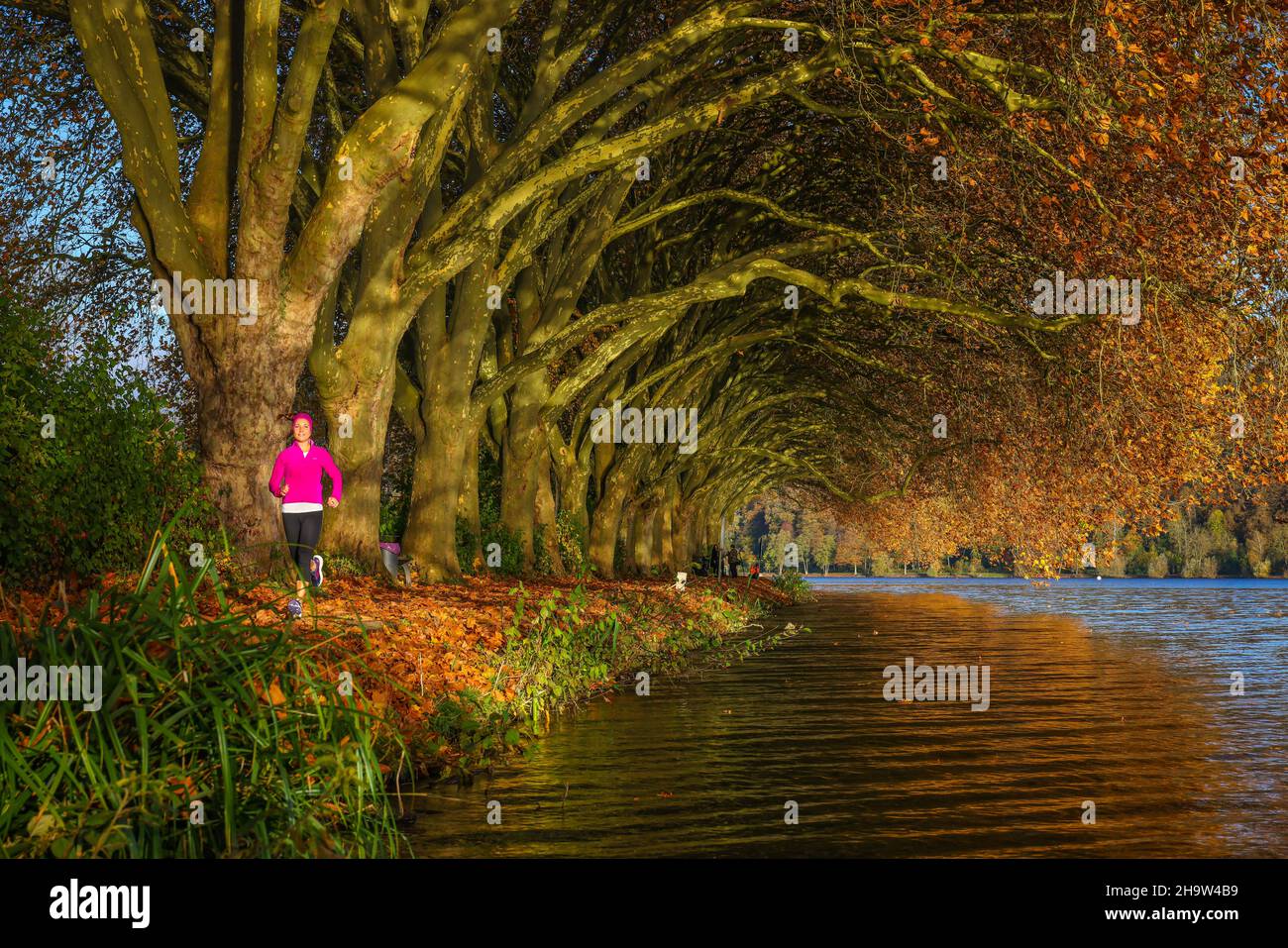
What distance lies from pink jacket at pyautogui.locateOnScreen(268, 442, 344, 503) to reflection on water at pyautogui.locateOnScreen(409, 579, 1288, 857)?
3460 millimetres

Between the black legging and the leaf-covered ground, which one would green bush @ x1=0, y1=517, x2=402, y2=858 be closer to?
the leaf-covered ground

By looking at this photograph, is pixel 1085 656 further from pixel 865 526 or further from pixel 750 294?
pixel 865 526

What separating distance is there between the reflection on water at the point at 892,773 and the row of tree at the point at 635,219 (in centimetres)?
353

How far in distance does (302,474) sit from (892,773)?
21.1 ft

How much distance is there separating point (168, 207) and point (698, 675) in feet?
33.6

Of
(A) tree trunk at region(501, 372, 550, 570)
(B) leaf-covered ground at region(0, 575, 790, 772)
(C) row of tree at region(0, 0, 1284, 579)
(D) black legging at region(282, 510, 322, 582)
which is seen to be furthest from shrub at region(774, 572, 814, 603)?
(D) black legging at region(282, 510, 322, 582)

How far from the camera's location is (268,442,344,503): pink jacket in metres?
13.0

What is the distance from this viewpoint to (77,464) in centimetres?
1153

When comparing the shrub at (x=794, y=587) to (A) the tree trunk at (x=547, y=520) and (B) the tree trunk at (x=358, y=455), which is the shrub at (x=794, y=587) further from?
(B) the tree trunk at (x=358, y=455)

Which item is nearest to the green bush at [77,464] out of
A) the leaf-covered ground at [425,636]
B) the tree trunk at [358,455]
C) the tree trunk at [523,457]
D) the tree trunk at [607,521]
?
the leaf-covered ground at [425,636]

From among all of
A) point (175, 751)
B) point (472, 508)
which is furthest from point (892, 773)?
point (472, 508)

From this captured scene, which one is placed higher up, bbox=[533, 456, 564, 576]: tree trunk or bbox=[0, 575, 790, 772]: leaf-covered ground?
bbox=[533, 456, 564, 576]: tree trunk

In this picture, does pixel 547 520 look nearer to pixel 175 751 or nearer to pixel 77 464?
pixel 77 464

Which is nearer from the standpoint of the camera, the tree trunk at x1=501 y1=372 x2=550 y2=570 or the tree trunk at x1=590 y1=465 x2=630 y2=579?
the tree trunk at x1=501 y1=372 x2=550 y2=570
